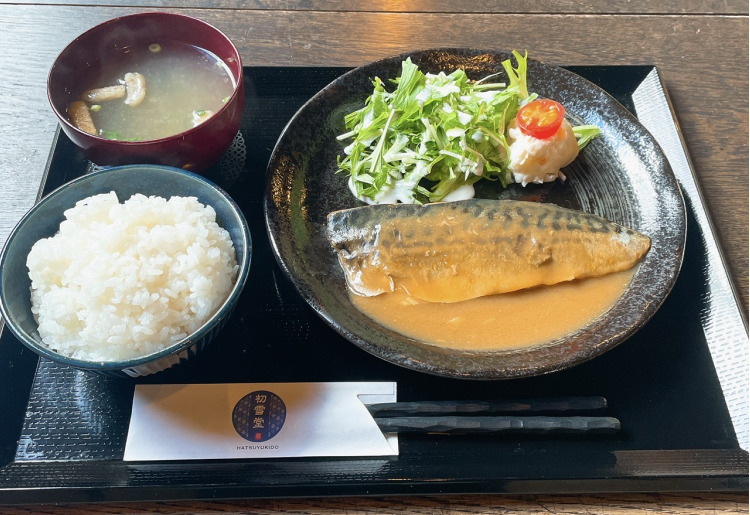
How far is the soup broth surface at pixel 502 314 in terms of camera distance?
165 cm

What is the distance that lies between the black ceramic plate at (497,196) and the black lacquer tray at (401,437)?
0.12 m

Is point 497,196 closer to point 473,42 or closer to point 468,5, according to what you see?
point 473,42

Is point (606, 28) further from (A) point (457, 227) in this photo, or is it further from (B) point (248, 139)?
(B) point (248, 139)

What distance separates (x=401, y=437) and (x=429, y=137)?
3.48 feet

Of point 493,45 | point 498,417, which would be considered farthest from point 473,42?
point 498,417

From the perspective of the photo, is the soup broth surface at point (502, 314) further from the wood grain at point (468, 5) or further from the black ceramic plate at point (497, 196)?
the wood grain at point (468, 5)

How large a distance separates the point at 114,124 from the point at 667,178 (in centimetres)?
188

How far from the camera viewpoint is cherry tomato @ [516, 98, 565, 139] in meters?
1.92

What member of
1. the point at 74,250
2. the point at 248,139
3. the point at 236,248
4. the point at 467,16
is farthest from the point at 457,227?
the point at 467,16

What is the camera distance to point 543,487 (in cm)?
145

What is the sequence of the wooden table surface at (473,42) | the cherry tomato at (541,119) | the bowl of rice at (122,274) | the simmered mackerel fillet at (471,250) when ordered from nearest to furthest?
1. the bowl of rice at (122,274)
2. the simmered mackerel fillet at (471,250)
3. the cherry tomato at (541,119)
4. the wooden table surface at (473,42)

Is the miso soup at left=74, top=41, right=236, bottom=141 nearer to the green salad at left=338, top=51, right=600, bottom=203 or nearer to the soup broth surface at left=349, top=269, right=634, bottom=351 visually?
the green salad at left=338, top=51, right=600, bottom=203

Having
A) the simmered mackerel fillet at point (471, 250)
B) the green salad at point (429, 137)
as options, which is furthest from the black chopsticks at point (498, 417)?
the green salad at point (429, 137)

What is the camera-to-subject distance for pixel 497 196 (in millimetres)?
2051
